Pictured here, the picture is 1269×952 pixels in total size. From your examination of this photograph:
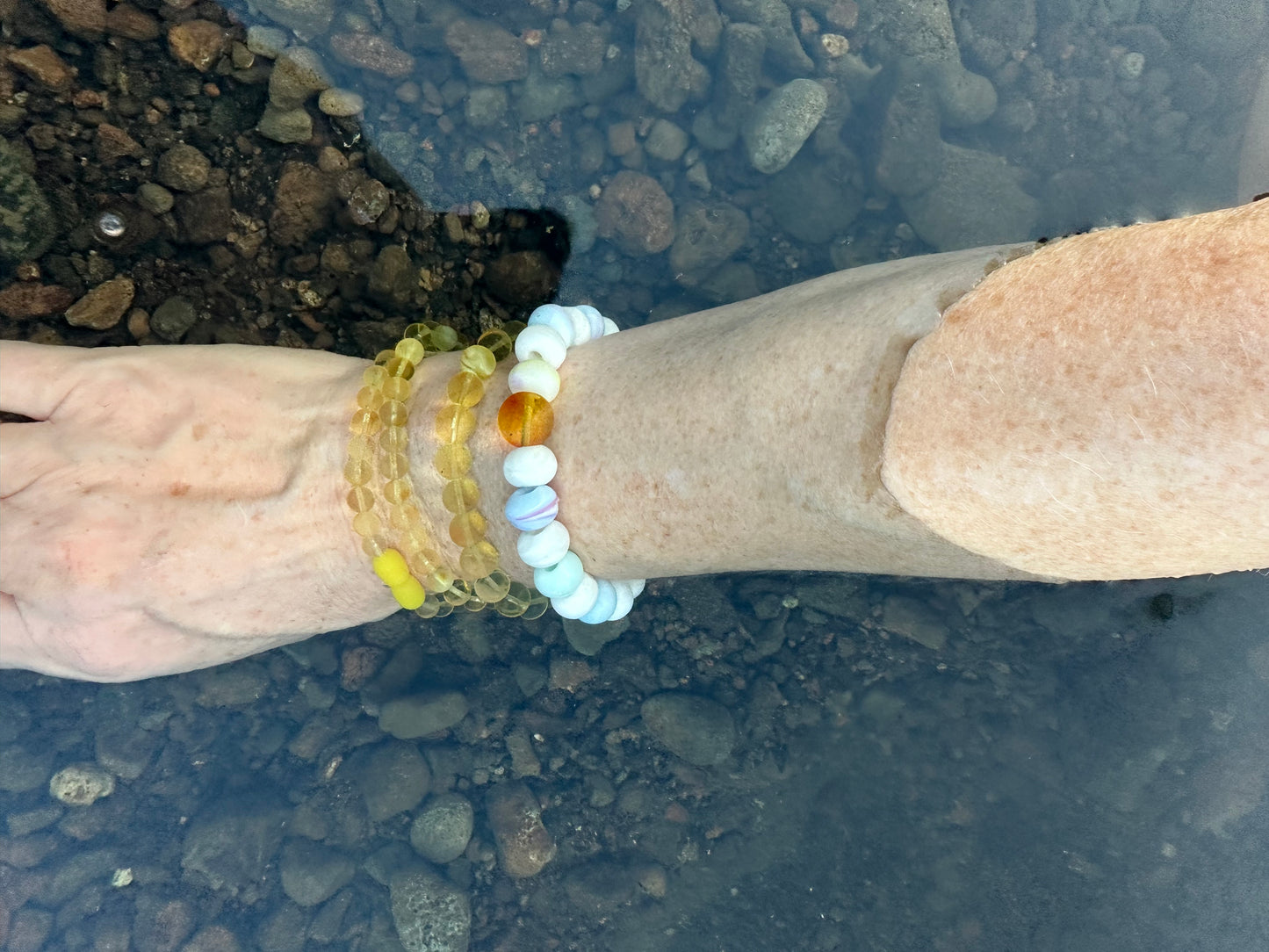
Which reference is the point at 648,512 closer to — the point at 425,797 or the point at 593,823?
the point at 593,823

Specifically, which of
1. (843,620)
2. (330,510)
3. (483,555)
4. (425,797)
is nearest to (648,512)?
(483,555)

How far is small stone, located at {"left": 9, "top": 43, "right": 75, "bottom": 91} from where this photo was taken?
2.17 metres

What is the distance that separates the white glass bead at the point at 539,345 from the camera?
70.4 inches

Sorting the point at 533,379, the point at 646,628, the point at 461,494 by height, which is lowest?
the point at 646,628

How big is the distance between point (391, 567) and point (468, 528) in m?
0.26

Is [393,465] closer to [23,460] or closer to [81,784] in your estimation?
[23,460]

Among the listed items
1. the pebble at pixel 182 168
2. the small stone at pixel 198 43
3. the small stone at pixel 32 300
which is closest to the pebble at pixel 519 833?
the small stone at pixel 32 300

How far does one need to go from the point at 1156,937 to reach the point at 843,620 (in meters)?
1.25

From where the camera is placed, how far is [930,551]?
1.44m

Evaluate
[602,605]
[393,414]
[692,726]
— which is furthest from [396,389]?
[692,726]

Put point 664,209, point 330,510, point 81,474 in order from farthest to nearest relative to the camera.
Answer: point 664,209, point 330,510, point 81,474

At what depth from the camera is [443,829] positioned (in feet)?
8.36

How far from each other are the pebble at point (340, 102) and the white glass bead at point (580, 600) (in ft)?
5.10

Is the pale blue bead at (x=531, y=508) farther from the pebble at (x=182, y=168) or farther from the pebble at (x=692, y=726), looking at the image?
the pebble at (x=182, y=168)
